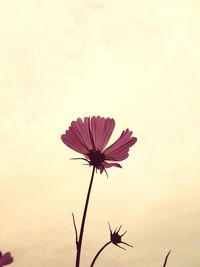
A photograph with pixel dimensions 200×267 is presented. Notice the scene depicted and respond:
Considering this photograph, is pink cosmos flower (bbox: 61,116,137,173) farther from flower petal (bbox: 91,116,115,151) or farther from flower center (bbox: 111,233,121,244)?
flower center (bbox: 111,233,121,244)

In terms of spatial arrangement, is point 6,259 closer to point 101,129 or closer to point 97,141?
point 97,141

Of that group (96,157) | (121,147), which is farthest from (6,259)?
(121,147)

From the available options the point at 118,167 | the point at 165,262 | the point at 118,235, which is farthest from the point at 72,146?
the point at 165,262

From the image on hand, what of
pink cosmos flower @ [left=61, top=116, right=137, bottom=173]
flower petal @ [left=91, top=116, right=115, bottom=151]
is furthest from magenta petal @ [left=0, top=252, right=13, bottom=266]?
flower petal @ [left=91, top=116, right=115, bottom=151]

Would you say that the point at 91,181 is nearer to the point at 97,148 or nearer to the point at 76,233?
the point at 76,233

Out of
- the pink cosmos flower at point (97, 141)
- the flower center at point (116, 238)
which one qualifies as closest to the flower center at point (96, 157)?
the pink cosmos flower at point (97, 141)
